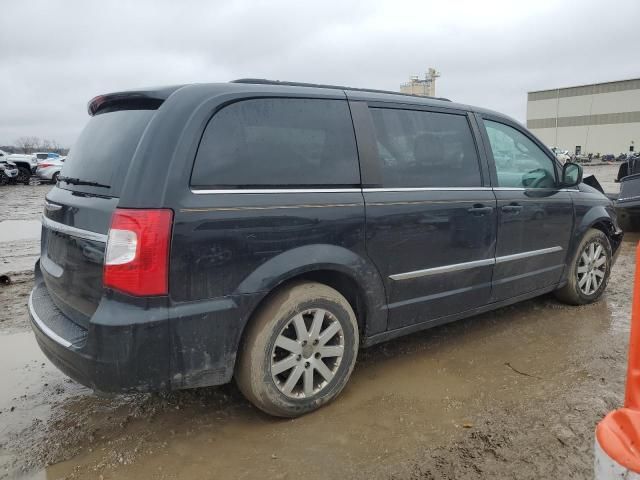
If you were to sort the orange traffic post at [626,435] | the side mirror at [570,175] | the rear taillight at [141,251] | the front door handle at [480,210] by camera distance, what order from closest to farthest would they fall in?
the orange traffic post at [626,435]
the rear taillight at [141,251]
the front door handle at [480,210]
the side mirror at [570,175]

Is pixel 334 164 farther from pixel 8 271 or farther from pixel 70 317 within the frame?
pixel 8 271

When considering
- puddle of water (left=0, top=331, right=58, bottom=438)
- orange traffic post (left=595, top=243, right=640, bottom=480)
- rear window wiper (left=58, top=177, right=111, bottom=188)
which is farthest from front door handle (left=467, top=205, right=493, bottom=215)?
puddle of water (left=0, top=331, right=58, bottom=438)

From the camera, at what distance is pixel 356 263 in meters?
2.79

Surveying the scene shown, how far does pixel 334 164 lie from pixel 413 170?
64 centimetres

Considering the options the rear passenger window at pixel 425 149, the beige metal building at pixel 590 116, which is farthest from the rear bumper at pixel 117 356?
the beige metal building at pixel 590 116

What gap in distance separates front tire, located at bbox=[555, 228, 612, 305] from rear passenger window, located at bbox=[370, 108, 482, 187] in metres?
1.69

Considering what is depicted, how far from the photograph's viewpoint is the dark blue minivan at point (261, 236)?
7.25 ft

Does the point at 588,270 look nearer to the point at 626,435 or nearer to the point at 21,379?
the point at 626,435

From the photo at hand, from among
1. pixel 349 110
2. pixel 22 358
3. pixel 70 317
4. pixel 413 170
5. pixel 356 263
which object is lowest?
pixel 22 358

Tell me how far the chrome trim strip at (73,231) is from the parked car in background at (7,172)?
22.6 metres

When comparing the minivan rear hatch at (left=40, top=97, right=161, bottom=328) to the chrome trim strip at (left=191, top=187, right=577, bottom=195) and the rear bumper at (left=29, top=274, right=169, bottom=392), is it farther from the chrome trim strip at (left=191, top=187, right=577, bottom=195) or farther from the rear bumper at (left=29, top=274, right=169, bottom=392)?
the chrome trim strip at (left=191, top=187, right=577, bottom=195)

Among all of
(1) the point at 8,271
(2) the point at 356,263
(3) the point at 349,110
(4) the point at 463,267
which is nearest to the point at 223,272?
(2) the point at 356,263

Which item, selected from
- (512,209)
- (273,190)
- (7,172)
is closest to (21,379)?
(273,190)

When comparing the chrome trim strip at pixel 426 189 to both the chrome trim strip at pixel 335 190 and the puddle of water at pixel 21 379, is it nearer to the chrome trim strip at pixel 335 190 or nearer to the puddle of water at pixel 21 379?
the chrome trim strip at pixel 335 190
